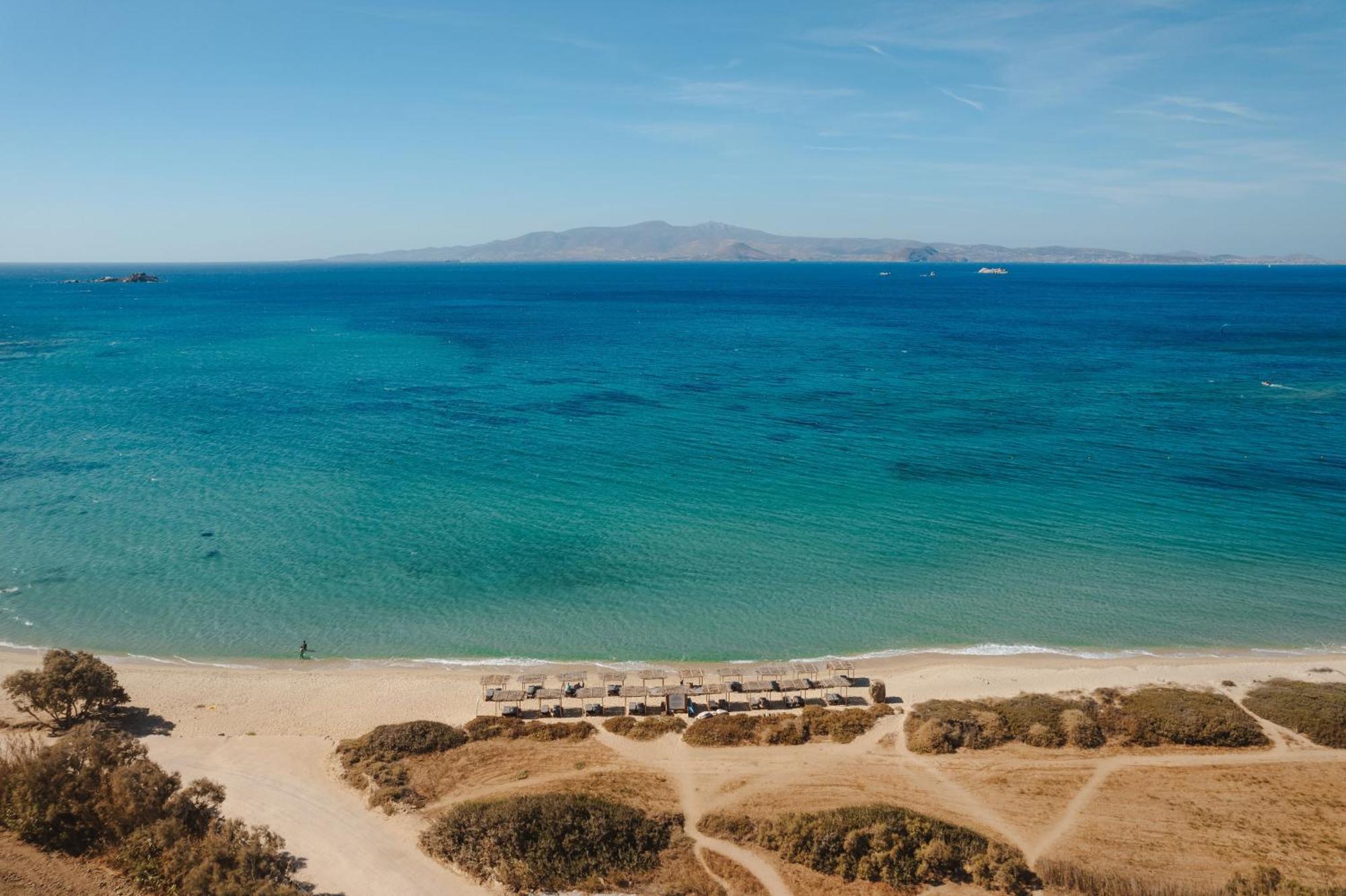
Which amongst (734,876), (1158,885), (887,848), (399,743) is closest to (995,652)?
(1158,885)

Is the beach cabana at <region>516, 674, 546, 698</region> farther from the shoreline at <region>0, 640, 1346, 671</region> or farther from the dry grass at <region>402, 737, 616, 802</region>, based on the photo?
the dry grass at <region>402, 737, 616, 802</region>

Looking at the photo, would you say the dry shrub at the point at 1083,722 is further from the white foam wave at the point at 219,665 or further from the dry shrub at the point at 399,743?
the white foam wave at the point at 219,665

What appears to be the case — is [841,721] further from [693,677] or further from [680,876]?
[680,876]

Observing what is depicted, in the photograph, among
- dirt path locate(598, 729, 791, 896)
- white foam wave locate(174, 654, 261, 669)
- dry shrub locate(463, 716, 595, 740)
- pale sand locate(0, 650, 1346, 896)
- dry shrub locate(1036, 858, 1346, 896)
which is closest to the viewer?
dry shrub locate(1036, 858, 1346, 896)

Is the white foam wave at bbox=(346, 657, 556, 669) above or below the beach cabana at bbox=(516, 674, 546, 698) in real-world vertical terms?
below

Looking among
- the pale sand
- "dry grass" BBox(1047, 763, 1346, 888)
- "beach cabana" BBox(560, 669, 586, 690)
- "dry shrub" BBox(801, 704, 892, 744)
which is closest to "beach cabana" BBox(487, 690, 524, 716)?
the pale sand

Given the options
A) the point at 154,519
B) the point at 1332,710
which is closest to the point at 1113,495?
the point at 1332,710

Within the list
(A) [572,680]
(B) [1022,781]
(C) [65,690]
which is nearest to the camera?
(B) [1022,781]
